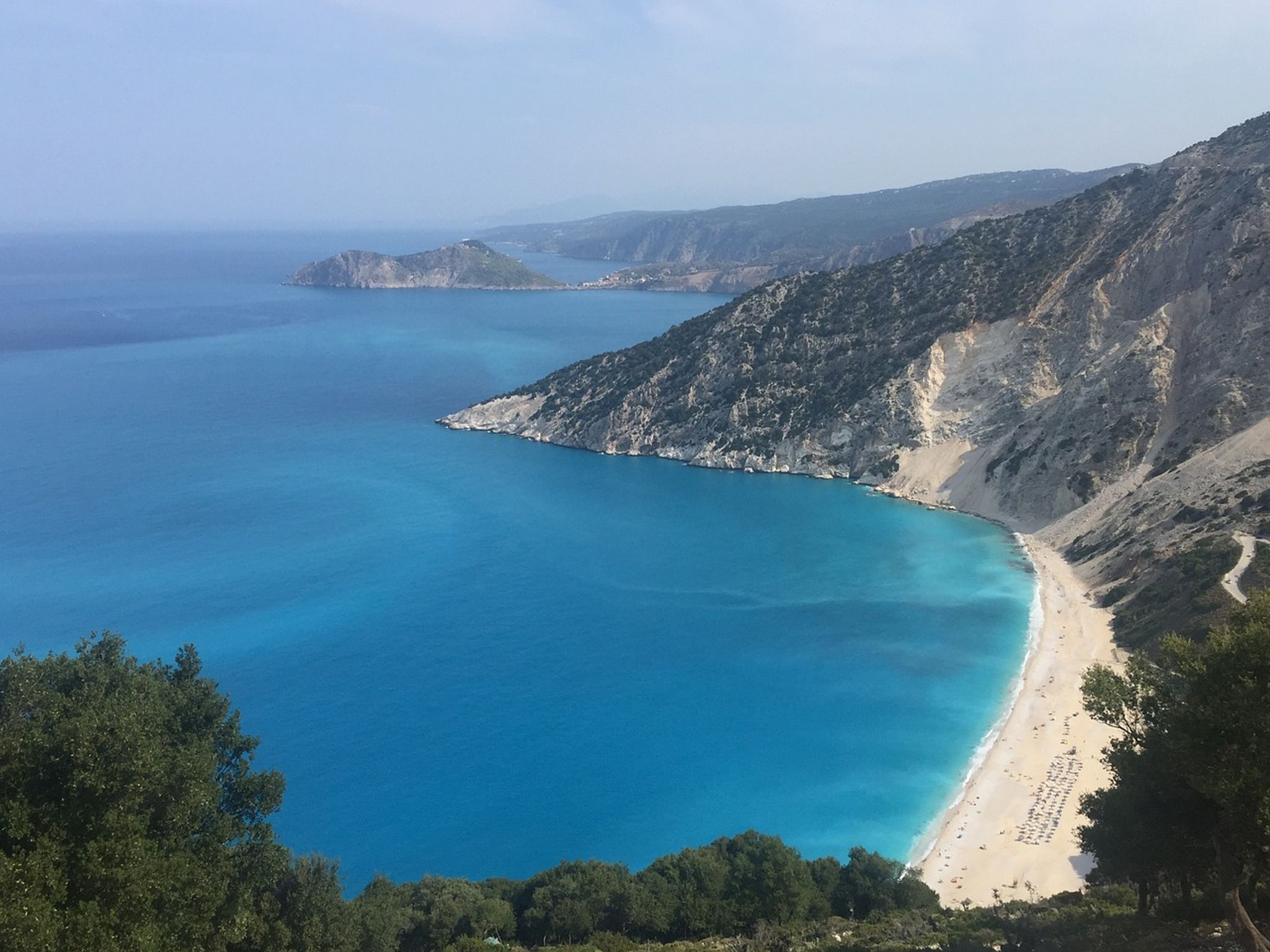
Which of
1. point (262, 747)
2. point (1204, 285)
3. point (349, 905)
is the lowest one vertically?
point (262, 747)

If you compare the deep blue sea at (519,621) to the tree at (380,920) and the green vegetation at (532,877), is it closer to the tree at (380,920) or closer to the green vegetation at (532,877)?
the green vegetation at (532,877)

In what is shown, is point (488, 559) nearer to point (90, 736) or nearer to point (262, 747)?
point (262, 747)

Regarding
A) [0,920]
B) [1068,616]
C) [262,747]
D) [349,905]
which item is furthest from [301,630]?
[1068,616]

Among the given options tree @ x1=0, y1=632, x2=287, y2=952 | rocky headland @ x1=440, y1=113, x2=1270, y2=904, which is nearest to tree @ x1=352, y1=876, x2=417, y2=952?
tree @ x1=0, y1=632, x2=287, y2=952

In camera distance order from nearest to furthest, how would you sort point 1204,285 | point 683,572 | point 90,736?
point 90,736 → point 683,572 → point 1204,285

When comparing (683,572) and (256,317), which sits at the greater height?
(256,317)

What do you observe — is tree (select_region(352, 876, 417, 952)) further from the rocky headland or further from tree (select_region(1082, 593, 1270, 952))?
tree (select_region(1082, 593, 1270, 952))

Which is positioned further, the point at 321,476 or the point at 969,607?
the point at 321,476

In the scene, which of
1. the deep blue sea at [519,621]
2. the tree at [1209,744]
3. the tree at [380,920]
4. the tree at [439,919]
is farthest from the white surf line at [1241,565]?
the tree at [380,920]
